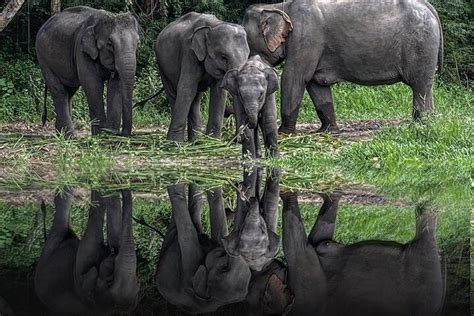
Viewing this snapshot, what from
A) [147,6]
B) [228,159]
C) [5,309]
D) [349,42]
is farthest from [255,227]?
[147,6]

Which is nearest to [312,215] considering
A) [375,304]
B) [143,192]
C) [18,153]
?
[143,192]

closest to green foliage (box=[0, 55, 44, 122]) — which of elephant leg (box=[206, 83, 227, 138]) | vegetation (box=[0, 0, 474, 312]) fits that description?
vegetation (box=[0, 0, 474, 312])

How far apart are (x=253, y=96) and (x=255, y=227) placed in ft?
12.2

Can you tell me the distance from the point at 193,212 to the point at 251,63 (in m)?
3.40

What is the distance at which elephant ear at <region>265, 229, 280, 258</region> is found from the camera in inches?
251

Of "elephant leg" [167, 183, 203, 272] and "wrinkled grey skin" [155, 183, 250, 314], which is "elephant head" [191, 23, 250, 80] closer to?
"elephant leg" [167, 183, 203, 272]

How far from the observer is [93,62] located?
13.3 m

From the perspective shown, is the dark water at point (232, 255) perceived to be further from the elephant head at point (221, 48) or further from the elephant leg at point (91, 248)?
the elephant head at point (221, 48)

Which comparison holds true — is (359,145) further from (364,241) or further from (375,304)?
(375,304)

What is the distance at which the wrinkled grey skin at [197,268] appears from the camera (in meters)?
5.20

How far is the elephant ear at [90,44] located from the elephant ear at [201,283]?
7.46m

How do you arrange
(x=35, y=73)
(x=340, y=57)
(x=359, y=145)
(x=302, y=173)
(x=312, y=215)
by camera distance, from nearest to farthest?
(x=312, y=215)
(x=302, y=173)
(x=359, y=145)
(x=340, y=57)
(x=35, y=73)

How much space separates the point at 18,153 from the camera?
12.1 m

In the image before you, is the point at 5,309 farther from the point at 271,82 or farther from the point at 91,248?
the point at 271,82
